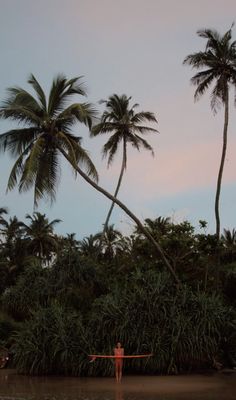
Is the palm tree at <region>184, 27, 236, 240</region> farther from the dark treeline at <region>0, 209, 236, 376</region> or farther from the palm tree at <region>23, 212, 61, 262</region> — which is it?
the palm tree at <region>23, 212, 61, 262</region>

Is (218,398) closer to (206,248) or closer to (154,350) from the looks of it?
(154,350)

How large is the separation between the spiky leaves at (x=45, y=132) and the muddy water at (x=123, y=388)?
736 cm

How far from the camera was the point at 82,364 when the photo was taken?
19.4 meters

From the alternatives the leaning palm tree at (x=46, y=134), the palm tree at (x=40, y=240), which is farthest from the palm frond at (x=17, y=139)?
the palm tree at (x=40, y=240)

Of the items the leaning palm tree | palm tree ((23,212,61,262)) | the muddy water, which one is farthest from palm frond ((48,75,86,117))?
palm tree ((23,212,61,262))

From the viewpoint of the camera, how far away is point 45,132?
22453 mm

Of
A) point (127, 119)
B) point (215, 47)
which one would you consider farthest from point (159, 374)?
point (127, 119)

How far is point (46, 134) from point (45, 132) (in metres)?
0.09

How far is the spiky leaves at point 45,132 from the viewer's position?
22.1m

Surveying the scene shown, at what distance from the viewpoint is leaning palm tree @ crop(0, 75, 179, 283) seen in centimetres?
2214

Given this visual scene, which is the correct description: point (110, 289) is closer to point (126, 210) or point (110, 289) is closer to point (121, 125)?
point (126, 210)

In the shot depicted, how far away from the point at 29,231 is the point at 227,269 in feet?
106

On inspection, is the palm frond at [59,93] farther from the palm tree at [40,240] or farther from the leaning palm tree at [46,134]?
the palm tree at [40,240]

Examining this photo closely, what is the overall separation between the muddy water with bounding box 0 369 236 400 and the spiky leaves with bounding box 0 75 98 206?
7.36 m
